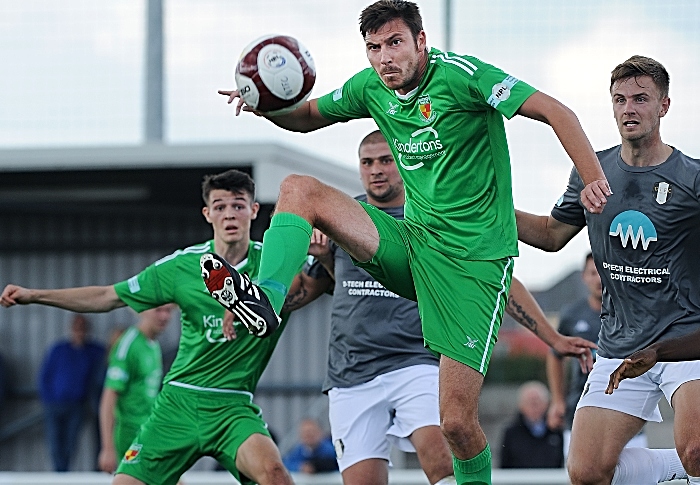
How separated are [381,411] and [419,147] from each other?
215cm

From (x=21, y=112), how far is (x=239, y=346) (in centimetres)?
671

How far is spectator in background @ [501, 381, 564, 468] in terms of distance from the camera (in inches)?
467

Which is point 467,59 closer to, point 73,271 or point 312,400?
point 312,400

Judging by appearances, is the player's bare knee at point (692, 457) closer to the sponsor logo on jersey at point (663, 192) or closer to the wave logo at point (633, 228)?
the wave logo at point (633, 228)

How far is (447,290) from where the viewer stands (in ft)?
19.6

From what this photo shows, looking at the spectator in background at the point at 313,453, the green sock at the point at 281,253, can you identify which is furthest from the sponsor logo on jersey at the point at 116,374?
the green sock at the point at 281,253

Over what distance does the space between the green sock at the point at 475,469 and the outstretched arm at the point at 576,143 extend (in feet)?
5.01

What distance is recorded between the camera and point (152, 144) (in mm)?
12719

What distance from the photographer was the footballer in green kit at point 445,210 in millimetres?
5828

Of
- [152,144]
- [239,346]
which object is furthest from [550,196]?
[239,346]

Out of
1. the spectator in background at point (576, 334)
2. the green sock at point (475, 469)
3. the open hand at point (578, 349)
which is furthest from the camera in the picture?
the spectator in background at point (576, 334)

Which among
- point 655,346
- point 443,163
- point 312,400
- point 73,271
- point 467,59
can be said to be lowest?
point 312,400

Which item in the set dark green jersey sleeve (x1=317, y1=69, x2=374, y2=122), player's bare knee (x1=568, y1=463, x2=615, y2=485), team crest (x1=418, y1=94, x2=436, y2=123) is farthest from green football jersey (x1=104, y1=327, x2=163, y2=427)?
team crest (x1=418, y1=94, x2=436, y2=123)

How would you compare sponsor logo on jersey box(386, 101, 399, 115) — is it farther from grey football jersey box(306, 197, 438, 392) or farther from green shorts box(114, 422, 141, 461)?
→ green shorts box(114, 422, 141, 461)
